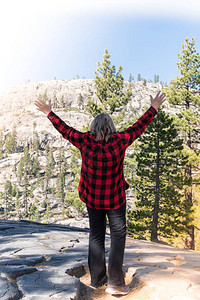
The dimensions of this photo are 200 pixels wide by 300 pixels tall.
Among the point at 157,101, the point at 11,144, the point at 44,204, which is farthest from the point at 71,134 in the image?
the point at 11,144

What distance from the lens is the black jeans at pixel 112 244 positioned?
247 cm

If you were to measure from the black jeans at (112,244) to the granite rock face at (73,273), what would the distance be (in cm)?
22

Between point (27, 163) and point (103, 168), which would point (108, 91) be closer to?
point (103, 168)

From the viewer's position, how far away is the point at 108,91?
18.8 metres

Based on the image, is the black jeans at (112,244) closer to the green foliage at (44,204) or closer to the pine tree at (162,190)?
the pine tree at (162,190)

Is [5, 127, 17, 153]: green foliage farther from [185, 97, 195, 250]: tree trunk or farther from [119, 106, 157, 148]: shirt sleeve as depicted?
[119, 106, 157, 148]: shirt sleeve

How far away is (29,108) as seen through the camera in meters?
175

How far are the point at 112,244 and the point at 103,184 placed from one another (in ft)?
2.20

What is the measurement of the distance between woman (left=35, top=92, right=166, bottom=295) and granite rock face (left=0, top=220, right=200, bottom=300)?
26 cm

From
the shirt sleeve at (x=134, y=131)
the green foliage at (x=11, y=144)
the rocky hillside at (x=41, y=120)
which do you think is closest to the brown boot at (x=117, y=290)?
the shirt sleeve at (x=134, y=131)

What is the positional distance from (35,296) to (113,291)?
0.78m

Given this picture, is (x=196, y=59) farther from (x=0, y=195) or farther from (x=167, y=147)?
(x=0, y=195)

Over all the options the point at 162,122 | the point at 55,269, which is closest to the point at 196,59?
the point at 162,122

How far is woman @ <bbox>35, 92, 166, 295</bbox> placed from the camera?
2367 mm
